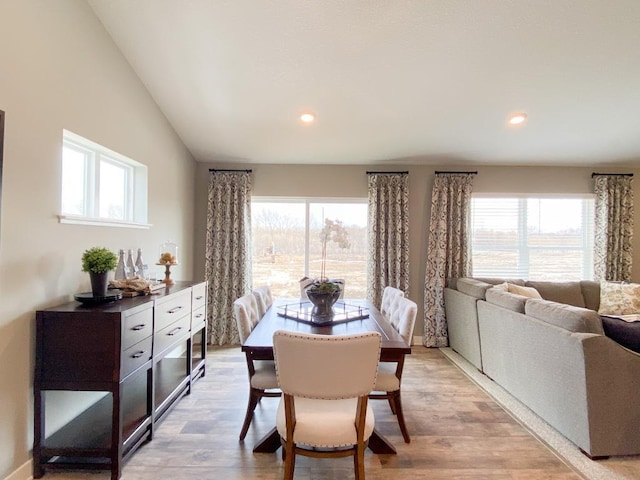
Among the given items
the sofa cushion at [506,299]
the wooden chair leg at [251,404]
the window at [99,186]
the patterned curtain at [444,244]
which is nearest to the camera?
the wooden chair leg at [251,404]

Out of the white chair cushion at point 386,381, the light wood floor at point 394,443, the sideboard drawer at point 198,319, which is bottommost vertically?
the light wood floor at point 394,443

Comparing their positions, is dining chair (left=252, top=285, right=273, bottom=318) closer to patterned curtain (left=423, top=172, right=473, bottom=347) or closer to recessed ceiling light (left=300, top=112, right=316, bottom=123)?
recessed ceiling light (left=300, top=112, right=316, bottom=123)

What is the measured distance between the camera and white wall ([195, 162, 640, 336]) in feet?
14.9

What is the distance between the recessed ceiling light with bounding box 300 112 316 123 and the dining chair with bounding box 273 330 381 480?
2621mm

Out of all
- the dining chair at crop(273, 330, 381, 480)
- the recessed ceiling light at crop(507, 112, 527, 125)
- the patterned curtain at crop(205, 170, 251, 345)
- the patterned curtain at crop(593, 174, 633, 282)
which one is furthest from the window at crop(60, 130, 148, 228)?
the patterned curtain at crop(593, 174, 633, 282)

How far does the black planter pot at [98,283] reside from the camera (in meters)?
2.05

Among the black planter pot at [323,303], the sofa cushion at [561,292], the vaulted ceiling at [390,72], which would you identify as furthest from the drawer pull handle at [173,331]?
the sofa cushion at [561,292]

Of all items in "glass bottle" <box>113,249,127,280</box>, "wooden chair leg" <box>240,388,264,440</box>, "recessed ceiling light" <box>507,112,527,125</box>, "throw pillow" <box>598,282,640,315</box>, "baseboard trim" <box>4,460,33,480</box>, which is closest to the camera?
"baseboard trim" <box>4,460,33,480</box>

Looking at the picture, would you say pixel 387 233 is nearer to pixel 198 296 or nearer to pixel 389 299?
pixel 389 299

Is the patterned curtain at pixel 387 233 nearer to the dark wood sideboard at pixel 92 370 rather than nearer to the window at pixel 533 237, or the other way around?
the window at pixel 533 237

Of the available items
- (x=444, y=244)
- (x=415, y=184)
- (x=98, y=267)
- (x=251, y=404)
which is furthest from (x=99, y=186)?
(x=444, y=244)

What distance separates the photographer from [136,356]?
2033 mm

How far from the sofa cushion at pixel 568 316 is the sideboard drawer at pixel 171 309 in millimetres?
2888

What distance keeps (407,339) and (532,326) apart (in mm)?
1067
